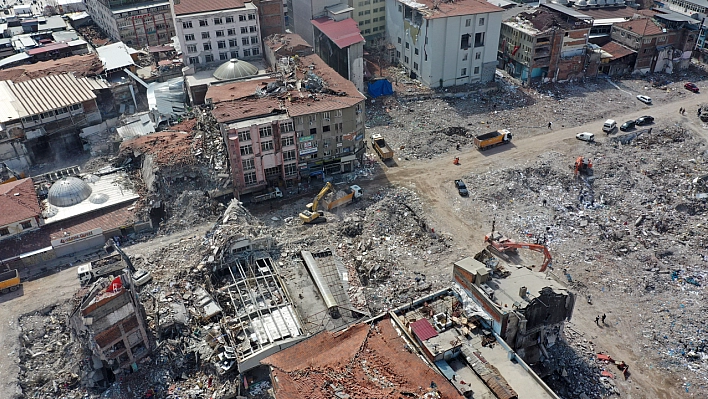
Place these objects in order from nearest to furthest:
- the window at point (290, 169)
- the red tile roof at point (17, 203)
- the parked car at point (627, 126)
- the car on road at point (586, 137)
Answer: the red tile roof at point (17, 203)
the window at point (290, 169)
the car on road at point (586, 137)
the parked car at point (627, 126)

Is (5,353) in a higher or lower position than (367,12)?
lower

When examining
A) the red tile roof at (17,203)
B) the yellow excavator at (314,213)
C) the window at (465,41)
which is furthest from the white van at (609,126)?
the red tile roof at (17,203)

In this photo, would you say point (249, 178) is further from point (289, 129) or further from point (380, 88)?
point (380, 88)

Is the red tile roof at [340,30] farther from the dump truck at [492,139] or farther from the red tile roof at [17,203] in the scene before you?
the red tile roof at [17,203]

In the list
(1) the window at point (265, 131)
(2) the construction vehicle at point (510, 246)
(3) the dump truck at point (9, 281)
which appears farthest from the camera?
(1) the window at point (265, 131)

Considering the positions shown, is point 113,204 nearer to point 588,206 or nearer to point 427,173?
point 427,173

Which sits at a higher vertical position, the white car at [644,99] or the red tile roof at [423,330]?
the red tile roof at [423,330]

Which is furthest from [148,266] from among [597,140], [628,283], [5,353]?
[597,140]

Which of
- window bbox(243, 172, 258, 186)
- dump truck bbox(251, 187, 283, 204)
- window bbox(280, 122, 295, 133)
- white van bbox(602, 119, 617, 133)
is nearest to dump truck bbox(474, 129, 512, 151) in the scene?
white van bbox(602, 119, 617, 133)
